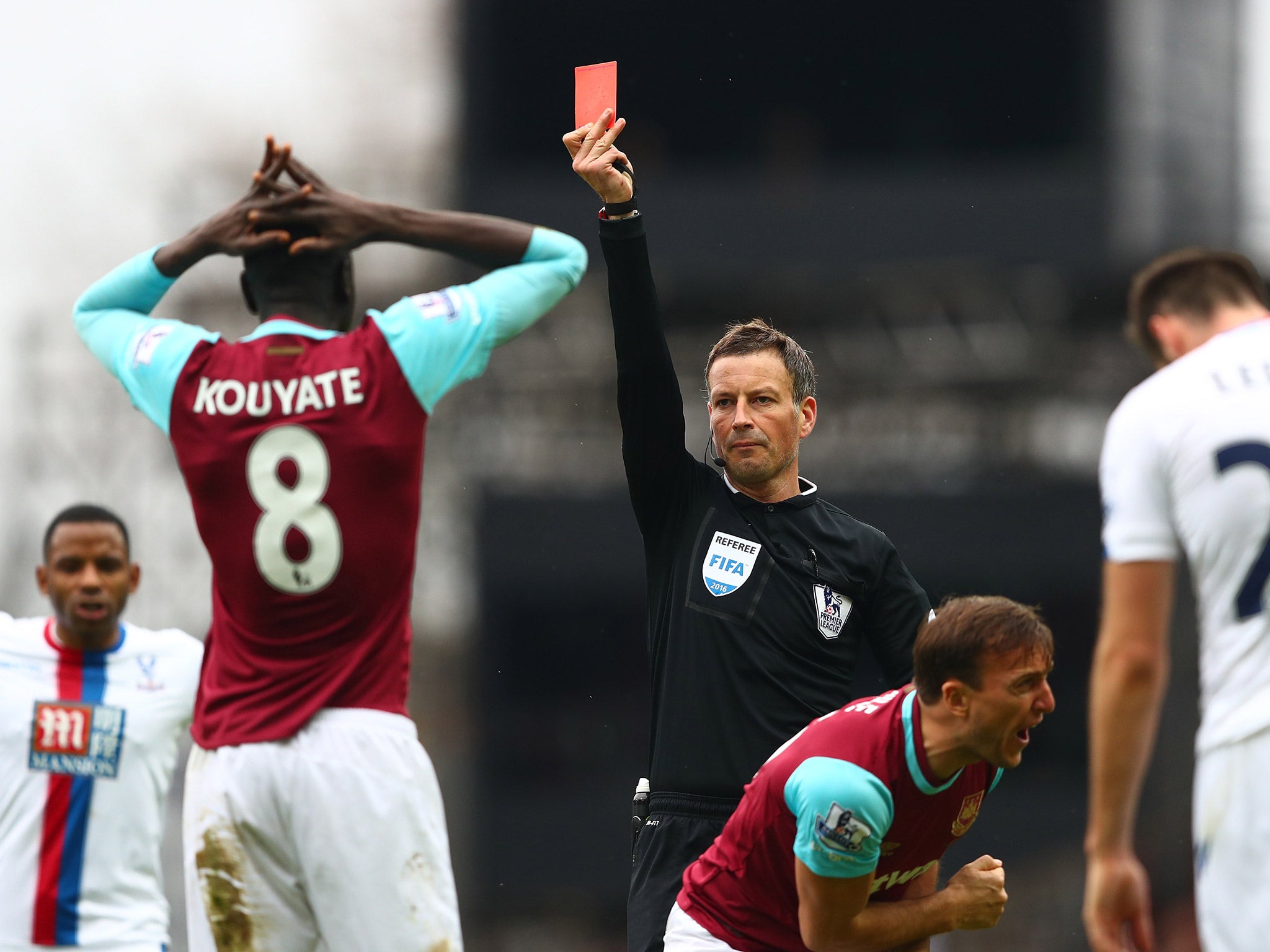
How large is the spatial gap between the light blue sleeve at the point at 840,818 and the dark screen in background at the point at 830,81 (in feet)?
66.2

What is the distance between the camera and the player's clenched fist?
4.49m

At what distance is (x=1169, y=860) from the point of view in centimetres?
2108

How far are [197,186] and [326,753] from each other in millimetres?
21088

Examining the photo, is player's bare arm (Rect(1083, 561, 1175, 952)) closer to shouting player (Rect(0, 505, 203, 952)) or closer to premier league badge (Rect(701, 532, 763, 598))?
premier league badge (Rect(701, 532, 763, 598))

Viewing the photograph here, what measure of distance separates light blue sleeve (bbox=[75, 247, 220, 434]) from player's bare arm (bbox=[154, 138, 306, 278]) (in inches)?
7.9

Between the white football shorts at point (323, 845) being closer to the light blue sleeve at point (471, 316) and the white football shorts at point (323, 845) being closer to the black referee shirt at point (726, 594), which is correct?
the black referee shirt at point (726, 594)

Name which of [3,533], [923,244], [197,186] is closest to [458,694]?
[3,533]

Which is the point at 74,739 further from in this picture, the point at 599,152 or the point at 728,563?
the point at 599,152

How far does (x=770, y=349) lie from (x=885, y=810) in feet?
5.31

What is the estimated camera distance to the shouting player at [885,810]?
4.17 metres

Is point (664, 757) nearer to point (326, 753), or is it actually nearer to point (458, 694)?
point (326, 753)

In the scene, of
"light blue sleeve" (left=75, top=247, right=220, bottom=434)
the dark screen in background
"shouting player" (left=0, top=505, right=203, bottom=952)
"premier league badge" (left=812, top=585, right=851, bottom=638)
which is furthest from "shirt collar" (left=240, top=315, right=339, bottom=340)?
the dark screen in background

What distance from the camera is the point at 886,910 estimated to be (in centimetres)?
441

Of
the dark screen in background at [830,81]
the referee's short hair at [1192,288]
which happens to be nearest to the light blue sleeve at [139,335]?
the referee's short hair at [1192,288]
